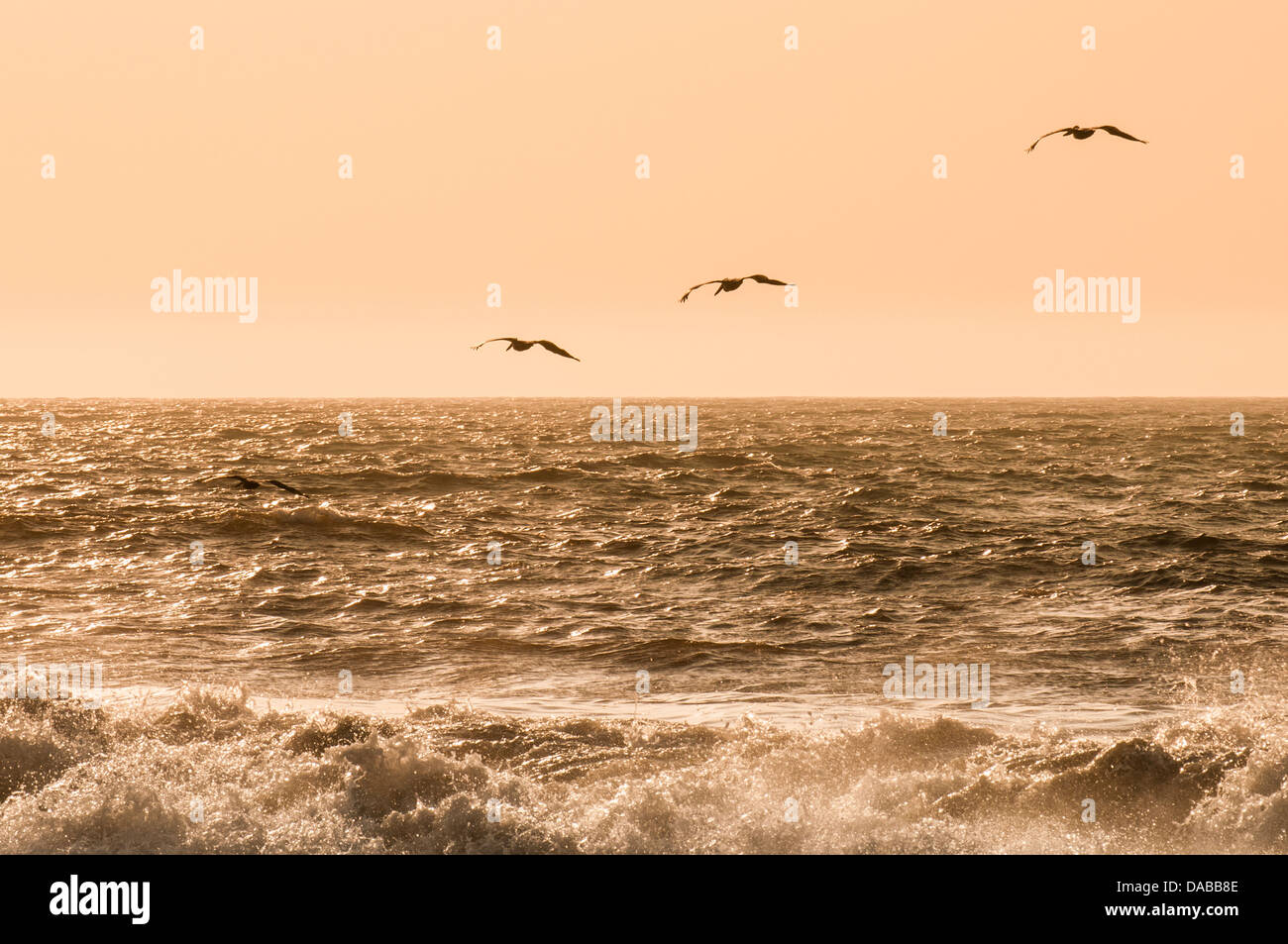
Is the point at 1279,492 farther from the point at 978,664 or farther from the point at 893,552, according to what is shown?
the point at 978,664

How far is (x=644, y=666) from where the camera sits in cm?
1422

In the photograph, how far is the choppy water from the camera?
9125 millimetres

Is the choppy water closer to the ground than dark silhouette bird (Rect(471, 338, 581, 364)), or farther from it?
closer to the ground

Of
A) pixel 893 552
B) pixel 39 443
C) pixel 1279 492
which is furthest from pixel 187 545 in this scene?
pixel 39 443

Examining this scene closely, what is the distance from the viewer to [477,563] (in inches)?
845

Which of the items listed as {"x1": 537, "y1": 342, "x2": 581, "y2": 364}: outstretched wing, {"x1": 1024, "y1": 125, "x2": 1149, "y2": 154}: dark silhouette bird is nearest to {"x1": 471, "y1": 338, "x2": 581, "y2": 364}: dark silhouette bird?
{"x1": 537, "y1": 342, "x2": 581, "y2": 364}: outstretched wing

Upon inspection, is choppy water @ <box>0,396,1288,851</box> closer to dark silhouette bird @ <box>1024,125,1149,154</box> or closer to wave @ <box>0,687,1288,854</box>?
wave @ <box>0,687,1288,854</box>

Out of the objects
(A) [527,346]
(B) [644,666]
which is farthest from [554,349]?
(B) [644,666]

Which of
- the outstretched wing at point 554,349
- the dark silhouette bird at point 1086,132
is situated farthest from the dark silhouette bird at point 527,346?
the dark silhouette bird at point 1086,132

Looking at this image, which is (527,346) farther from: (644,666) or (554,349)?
(644,666)

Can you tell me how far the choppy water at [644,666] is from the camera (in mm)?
9125

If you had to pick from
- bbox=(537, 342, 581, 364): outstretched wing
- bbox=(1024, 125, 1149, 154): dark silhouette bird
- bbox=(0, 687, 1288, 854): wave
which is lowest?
bbox=(0, 687, 1288, 854): wave

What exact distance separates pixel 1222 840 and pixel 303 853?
6506mm

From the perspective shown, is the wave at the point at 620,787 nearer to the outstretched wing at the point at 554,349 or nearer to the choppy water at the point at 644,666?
the choppy water at the point at 644,666
